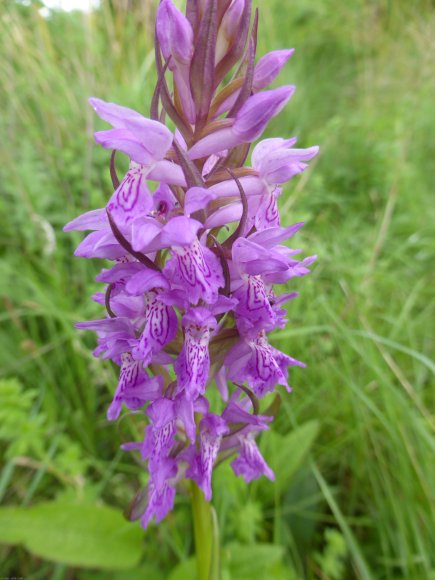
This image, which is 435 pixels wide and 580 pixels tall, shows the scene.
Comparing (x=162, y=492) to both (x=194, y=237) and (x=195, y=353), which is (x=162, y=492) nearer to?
(x=195, y=353)

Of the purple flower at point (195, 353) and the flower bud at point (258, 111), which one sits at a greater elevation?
the flower bud at point (258, 111)

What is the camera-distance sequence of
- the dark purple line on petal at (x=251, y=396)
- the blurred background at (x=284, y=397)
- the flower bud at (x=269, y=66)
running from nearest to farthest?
the flower bud at (x=269, y=66) → the dark purple line on petal at (x=251, y=396) → the blurred background at (x=284, y=397)

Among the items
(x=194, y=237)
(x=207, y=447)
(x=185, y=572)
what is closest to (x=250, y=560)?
(x=185, y=572)

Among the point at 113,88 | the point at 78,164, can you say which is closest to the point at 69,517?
the point at 78,164

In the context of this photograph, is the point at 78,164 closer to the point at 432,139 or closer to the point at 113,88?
the point at 113,88

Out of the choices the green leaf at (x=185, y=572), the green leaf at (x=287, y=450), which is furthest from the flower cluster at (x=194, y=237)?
the green leaf at (x=287, y=450)

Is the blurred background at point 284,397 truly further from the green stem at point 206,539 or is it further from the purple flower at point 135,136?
the purple flower at point 135,136

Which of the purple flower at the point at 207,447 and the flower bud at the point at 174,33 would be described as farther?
the purple flower at the point at 207,447
